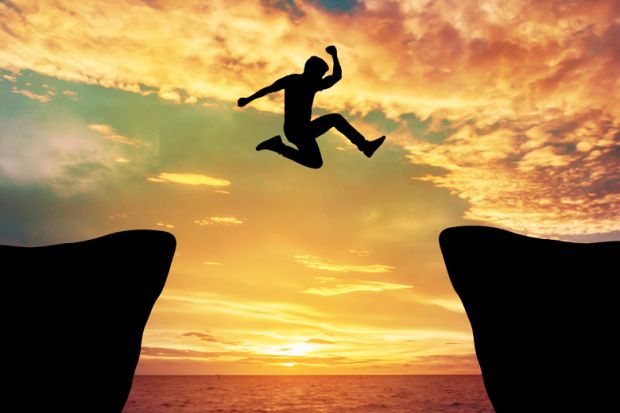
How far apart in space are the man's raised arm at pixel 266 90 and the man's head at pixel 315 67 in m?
0.37

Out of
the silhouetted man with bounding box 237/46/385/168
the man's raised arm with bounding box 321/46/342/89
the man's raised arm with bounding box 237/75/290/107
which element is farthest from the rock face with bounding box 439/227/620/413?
the man's raised arm with bounding box 237/75/290/107

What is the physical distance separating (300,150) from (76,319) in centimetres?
401

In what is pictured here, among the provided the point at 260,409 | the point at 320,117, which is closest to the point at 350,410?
the point at 260,409

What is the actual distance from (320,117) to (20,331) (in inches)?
196

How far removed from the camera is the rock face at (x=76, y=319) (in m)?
5.99

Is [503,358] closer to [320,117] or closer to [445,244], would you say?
[445,244]

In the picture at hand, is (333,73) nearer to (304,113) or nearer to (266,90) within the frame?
(304,113)

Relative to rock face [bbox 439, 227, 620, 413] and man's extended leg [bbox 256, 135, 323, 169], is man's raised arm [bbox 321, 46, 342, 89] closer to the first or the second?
man's extended leg [bbox 256, 135, 323, 169]

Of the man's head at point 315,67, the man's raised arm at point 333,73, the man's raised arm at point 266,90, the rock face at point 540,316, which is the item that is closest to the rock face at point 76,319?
the man's raised arm at point 266,90

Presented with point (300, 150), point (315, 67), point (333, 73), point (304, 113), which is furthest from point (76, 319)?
point (333, 73)

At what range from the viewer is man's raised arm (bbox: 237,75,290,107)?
834 centimetres

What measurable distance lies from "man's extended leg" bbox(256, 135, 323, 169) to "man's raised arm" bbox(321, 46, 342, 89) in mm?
852

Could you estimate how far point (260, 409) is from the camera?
73.4 metres

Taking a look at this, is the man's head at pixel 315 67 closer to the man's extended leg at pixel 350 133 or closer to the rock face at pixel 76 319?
the man's extended leg at pixel 350 133
